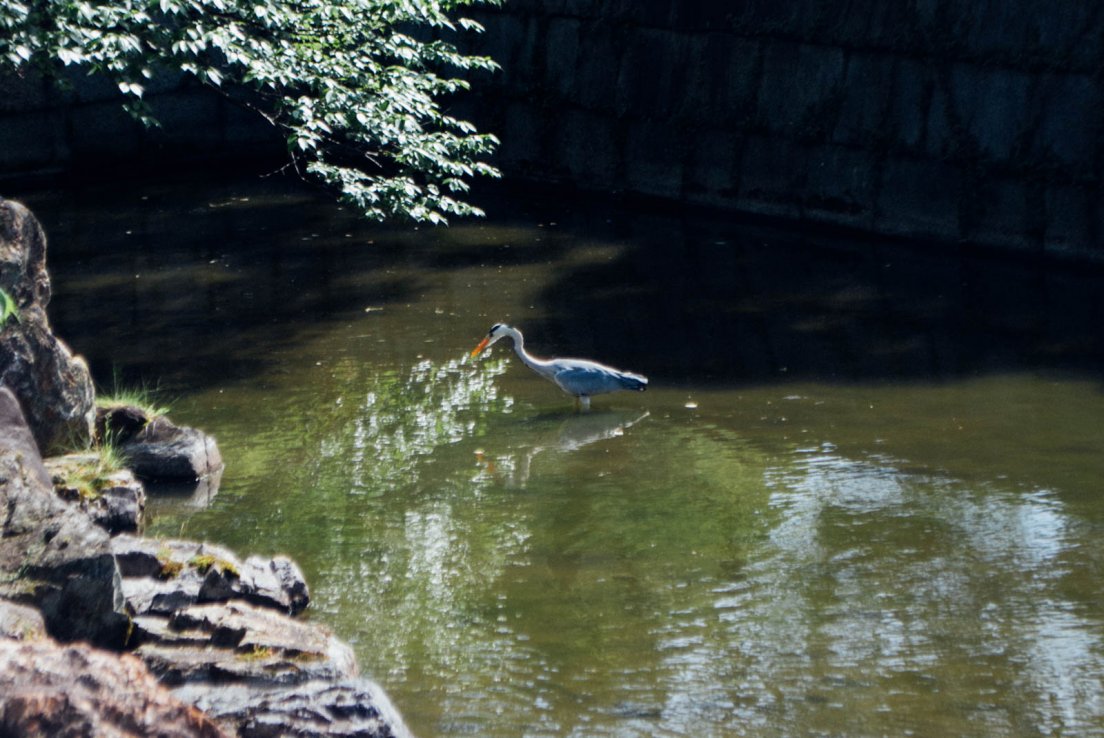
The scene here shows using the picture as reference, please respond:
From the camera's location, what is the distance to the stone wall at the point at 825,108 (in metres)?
13.4

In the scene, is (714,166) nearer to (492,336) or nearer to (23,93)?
(492,336)

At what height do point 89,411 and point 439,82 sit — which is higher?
point 439,82

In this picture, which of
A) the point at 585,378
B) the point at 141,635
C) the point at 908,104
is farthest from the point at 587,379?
the point at 908,104

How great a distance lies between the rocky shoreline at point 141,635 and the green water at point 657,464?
1.54 ft

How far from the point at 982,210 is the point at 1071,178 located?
80 centimetres

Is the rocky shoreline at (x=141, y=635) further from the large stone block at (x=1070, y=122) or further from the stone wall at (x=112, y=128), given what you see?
the stone wall at (x=112, y=128)

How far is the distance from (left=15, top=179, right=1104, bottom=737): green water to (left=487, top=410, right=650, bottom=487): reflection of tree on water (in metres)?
0.03

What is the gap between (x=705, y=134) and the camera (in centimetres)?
1573

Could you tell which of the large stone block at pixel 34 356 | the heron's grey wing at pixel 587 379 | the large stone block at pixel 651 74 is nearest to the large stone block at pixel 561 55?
the large stone block at pixel 651 74

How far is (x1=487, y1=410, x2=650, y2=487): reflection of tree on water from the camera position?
847 cm

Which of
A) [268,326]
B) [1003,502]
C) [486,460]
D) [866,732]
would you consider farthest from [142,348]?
[866,732]

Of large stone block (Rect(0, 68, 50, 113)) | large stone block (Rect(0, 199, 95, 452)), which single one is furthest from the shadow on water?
large stone block (Rect(0, 199, 95, 452))

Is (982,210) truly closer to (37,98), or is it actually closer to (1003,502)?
(1003,502)

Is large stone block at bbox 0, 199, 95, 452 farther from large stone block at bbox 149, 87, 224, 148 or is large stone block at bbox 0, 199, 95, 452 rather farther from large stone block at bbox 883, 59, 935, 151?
large stone block at bbox 149, 87, 224, 148
